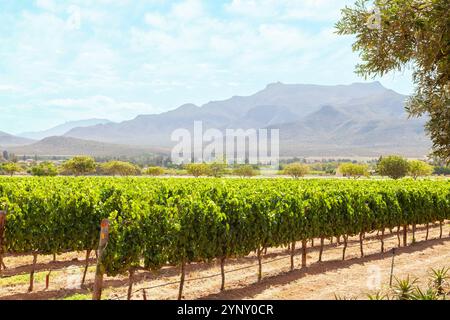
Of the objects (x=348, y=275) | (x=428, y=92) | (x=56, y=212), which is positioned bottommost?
(x=348, y=275)

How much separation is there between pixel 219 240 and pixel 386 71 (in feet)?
27.6

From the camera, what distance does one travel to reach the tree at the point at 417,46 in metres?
12.0

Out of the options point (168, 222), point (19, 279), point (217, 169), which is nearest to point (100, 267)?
point (168, 222)

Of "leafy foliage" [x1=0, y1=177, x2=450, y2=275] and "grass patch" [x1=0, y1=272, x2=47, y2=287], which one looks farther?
"grass patch" [x1=0, y1=272, x2=47, y2=287]

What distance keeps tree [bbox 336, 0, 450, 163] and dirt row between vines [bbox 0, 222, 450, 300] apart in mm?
6317

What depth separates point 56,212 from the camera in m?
15.7

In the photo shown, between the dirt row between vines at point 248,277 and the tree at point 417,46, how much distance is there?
20.7 ft

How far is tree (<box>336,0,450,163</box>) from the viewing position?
1201cm

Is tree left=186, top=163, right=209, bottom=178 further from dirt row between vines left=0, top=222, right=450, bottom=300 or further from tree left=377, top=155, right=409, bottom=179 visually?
dirt row between vines left=0, top=222, right=450, bottom=300

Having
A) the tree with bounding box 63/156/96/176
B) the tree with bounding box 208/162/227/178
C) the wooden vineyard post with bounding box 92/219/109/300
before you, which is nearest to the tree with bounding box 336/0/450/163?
the wooden vineyard post with bounding box 92/219/109/300

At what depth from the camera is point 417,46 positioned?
13.2 m

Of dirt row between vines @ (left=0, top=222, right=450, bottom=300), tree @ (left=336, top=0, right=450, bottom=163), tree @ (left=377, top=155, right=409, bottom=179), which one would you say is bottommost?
dirt row between vines @ (left=0, top=222, right=450, bottom=300)
